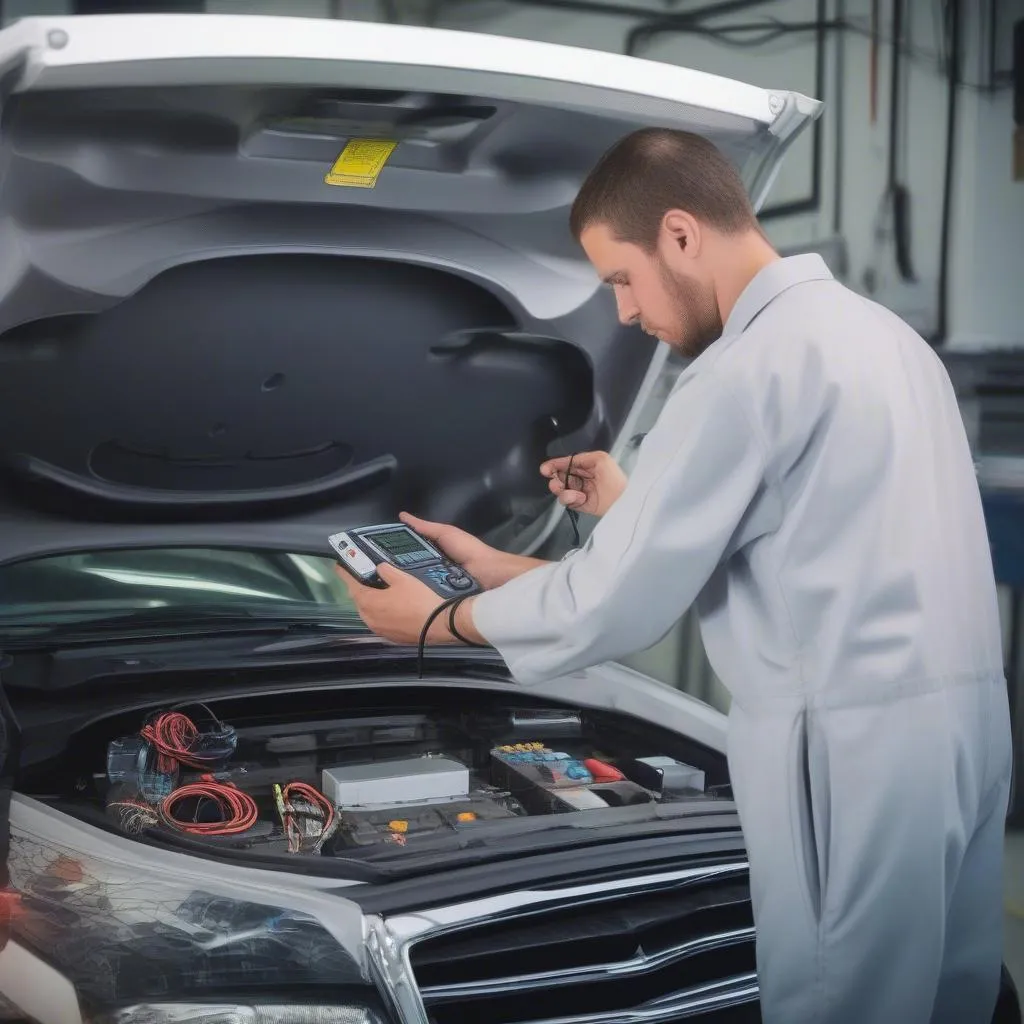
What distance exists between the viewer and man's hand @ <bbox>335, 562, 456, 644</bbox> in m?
1.45

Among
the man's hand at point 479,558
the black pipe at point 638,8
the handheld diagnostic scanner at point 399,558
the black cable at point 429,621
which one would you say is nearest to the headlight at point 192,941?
the black cable at point 429,621

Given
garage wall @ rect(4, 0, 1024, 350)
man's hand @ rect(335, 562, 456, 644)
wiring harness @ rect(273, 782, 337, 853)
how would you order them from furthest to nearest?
garage wall @ rect(4, 0, 1024, 350)
wiring harness @ rect(273, 782, 337, 853)
man's hand @ rect(335, 562, 456, 644)

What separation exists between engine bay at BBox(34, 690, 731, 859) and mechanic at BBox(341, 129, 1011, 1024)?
0.36 meters

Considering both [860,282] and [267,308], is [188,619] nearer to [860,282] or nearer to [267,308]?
[267,308]

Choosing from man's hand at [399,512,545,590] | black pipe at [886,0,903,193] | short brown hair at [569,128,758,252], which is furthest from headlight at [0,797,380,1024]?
black pipe at [886,0,903,193]

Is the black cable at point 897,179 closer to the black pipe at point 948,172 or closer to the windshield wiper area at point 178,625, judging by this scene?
the black pipe at point 948,172

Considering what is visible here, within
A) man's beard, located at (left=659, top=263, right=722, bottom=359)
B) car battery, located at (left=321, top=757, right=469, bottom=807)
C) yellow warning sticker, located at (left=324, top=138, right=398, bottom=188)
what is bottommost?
car battery, located at (left=321, top=757, right=469, bottom=807)

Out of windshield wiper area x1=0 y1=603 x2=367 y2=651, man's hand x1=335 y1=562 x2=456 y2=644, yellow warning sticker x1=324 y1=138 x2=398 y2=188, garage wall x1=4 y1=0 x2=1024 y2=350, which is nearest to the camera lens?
man's hand x1=335 y1=562 x2=456 y2=644

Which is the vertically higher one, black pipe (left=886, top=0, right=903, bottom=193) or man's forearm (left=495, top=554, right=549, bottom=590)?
black pipe (left=886, top=0, right=903, bottom=193)

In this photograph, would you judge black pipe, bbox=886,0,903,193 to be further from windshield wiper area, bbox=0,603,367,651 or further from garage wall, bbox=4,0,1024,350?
windshield wiper area, bbox=0,603,367,651

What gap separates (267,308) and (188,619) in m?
0.57

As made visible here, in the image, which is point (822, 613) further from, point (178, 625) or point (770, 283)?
point (178, 625)

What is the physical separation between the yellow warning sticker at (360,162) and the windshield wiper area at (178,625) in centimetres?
80

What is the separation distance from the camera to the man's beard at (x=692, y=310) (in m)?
1.39
